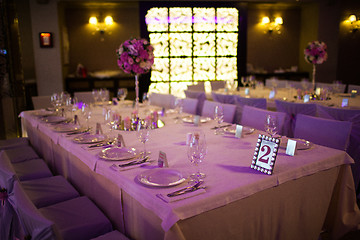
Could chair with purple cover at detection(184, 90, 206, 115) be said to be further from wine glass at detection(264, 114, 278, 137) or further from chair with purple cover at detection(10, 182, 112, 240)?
chair with purple cover at detection(10, 182, 112, 240)

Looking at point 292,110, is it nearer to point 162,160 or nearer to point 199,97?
point 199,97

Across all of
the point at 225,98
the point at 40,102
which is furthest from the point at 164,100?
the point at 40,102

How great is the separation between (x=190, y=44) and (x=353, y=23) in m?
3.93

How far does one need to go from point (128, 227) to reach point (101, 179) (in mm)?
459

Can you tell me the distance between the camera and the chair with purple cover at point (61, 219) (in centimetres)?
149

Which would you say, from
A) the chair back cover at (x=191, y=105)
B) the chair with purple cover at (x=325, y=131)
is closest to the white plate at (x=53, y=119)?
the chair back cover at (x=191, y=105)

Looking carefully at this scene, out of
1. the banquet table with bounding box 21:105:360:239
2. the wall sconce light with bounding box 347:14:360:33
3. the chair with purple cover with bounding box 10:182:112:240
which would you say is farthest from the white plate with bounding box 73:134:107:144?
the wall sconce light with bounding box 347:14:360:33

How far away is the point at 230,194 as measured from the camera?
5.65 feet

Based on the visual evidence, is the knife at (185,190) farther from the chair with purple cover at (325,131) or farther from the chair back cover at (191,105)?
the chair back cover at (191,105)

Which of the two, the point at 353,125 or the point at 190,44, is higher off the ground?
the point at 190,44

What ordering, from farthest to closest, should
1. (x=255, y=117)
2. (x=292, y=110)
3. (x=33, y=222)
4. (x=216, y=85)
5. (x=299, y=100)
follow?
(x=216, y=85)
(x=299, y=100)
(x=292, y=110)
(x=255, y=117)
(x=33, y=222)

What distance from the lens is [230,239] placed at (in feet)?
6.00

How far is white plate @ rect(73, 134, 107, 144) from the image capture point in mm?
2674

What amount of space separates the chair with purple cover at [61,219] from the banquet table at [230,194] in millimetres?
154
